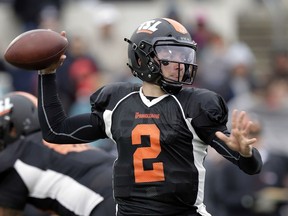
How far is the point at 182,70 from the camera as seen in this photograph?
18.1 feet

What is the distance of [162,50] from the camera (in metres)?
5.52

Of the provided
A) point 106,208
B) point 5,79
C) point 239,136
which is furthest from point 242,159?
point 5,79

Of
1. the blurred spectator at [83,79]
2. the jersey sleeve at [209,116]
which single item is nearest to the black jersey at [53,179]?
the jersey sleeve at [209,116]

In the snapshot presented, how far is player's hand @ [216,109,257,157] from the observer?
514cm

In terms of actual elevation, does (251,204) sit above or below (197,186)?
below

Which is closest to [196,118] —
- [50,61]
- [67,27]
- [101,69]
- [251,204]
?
[50,61]

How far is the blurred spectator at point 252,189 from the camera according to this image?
9.65m

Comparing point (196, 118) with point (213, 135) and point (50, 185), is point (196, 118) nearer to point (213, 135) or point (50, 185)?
point (213, 135)

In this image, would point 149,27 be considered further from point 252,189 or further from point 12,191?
point 252,189

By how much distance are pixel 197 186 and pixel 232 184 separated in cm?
438

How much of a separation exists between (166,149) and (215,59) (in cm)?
761

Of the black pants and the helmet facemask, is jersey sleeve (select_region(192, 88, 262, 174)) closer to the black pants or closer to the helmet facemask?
the helmet facemask

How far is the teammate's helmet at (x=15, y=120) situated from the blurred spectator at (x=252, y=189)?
3.15m

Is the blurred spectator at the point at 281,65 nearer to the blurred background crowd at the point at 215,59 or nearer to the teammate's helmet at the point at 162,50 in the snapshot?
the blurred background crowd at the point at 215,59
